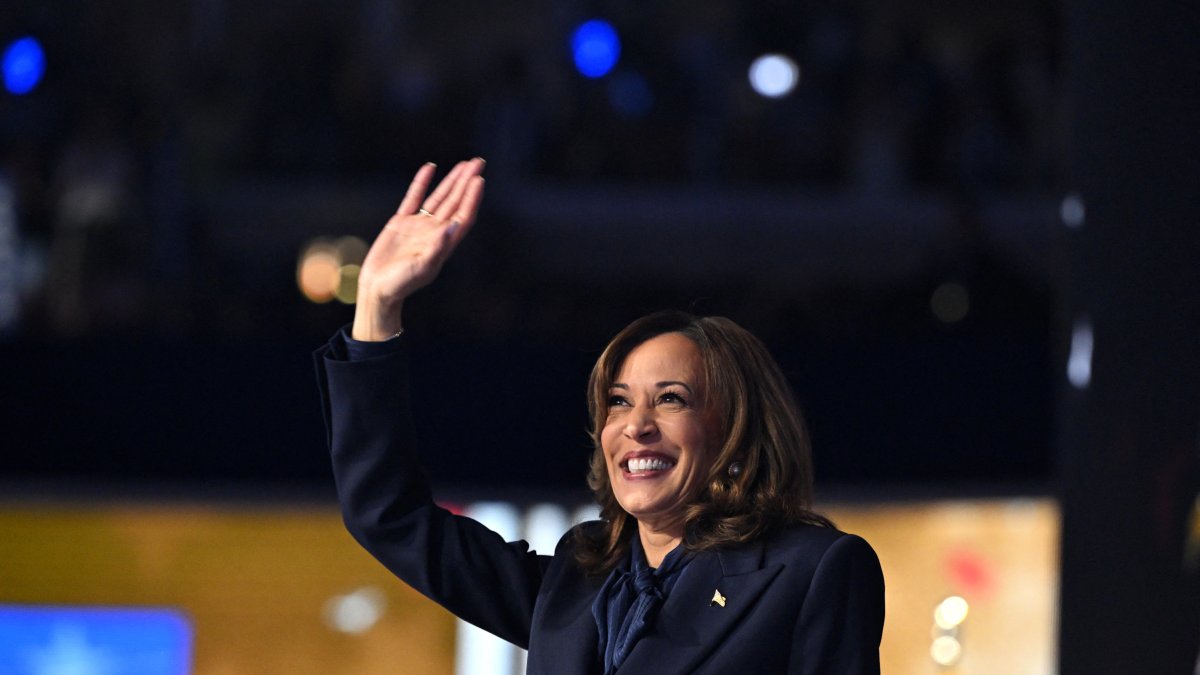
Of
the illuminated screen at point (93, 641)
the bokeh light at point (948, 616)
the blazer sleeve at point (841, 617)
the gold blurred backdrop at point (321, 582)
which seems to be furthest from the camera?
the bokeh light at point (948, 616)

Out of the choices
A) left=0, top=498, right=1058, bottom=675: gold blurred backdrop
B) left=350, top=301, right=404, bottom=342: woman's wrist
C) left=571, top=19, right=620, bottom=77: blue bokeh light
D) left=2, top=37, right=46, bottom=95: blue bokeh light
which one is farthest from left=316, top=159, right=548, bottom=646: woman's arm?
left=571, top=19, right=620, bottom=77: blue bokeh light

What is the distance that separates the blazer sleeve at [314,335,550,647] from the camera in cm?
174

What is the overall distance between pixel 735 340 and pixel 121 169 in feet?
16.9

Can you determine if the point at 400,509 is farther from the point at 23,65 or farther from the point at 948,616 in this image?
the point at 23,65

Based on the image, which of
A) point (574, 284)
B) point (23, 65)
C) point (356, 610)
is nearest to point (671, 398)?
point (356, 610)

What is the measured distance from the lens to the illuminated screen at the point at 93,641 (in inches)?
178

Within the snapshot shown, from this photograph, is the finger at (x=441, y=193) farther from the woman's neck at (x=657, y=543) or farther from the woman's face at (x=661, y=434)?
the woman's neck at (x=657, y=543)

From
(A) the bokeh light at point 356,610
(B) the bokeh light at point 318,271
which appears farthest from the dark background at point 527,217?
(A) the bokeh light at point 356,610

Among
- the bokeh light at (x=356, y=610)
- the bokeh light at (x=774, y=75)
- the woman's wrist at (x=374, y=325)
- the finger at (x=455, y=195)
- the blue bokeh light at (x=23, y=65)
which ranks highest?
the bokeh light at (x=774, y=75)

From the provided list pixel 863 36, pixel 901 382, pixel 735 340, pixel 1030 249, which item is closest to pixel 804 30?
pixel 863 36

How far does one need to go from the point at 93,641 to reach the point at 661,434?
131 inches

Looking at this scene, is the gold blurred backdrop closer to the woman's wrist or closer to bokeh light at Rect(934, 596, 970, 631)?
bokeh light at Rect(934, 596, 970, 631)

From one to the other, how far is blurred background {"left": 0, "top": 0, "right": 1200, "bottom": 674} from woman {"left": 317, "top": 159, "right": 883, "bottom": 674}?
0.25 metres

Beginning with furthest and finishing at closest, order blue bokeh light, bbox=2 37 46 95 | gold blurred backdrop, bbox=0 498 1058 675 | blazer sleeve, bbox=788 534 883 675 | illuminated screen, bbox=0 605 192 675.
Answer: blue bokeh light, bbox=2 37 46 95, gold blurred backdrop, bbox=0 498 1058 675, illuminated screen, bbox=0 605 192 675, blazer sleeve, bbox=788 534 883 675
